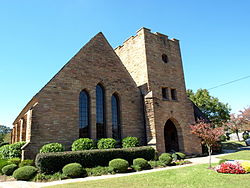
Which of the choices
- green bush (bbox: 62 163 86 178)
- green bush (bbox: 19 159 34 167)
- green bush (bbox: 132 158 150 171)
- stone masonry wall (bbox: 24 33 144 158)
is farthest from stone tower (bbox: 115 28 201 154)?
green bush (bbox: 19 159 34 167)

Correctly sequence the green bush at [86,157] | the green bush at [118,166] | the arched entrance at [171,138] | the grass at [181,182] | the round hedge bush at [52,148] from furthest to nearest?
the arched entrance at [171,138], the round hedge bush at [52,148], the green bush at [118,166], the green bush at [86,157], the grass at [181,182]

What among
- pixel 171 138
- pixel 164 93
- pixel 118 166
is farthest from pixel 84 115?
pixel 171 138

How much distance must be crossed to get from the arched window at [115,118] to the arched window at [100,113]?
3.47 ft

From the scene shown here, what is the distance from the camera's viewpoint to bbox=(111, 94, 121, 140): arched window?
58.8 feet

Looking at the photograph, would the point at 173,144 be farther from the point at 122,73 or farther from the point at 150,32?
the point at 150,32

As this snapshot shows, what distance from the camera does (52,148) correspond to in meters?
12.9

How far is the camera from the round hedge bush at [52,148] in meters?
12.8

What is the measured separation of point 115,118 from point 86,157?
19.9 ft

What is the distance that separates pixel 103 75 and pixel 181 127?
422 inches

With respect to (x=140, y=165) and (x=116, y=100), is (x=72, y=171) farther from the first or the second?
(x=116, y=100)

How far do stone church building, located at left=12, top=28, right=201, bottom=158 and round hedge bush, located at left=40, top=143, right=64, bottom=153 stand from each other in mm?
782

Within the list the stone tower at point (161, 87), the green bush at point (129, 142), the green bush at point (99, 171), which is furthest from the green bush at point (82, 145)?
the stone tower at point (161, 87)

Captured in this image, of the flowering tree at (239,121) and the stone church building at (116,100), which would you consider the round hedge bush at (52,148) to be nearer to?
the stone church building at (116,100)

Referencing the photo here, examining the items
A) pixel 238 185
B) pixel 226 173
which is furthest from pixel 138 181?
pixel 226 173
